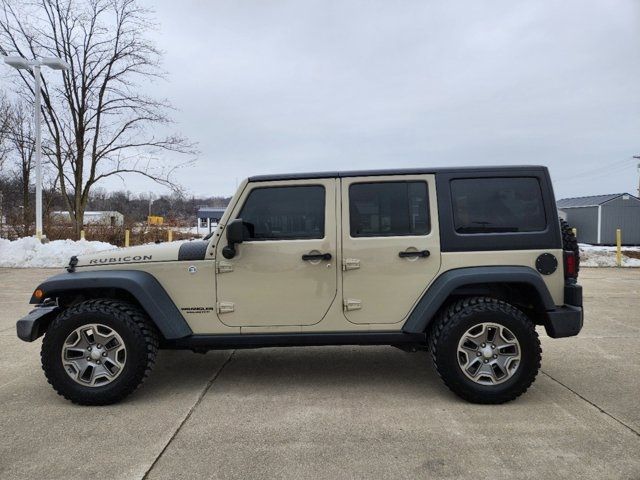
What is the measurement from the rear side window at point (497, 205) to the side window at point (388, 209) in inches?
10.8

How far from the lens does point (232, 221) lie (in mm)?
3410

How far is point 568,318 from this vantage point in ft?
11.3

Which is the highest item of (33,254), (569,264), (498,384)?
(569,264)

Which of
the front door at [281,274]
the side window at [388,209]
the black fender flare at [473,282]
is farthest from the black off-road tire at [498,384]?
the front door at [281,274]

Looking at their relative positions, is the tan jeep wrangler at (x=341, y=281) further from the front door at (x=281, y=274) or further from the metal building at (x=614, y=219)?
the metal building at (x=614, y=219)

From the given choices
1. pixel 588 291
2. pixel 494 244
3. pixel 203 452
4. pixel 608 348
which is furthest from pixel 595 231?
pixel 203 452

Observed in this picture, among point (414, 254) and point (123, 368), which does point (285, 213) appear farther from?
point (123, 368)

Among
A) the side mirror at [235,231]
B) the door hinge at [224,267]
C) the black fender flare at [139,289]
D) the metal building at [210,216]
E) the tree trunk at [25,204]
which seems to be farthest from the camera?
the tree trunk at [25,204]

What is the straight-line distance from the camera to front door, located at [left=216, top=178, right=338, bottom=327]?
353cm

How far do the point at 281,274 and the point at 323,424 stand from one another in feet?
3.79

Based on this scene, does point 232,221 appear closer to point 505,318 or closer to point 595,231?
point 505,318

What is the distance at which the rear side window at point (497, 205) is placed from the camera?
11.6ft

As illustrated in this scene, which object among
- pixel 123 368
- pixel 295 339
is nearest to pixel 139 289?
pixel 123 368

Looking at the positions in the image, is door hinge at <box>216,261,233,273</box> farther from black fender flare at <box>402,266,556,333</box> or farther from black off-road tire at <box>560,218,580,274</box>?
black off-road tire at <box>560,218,580,274</box>
